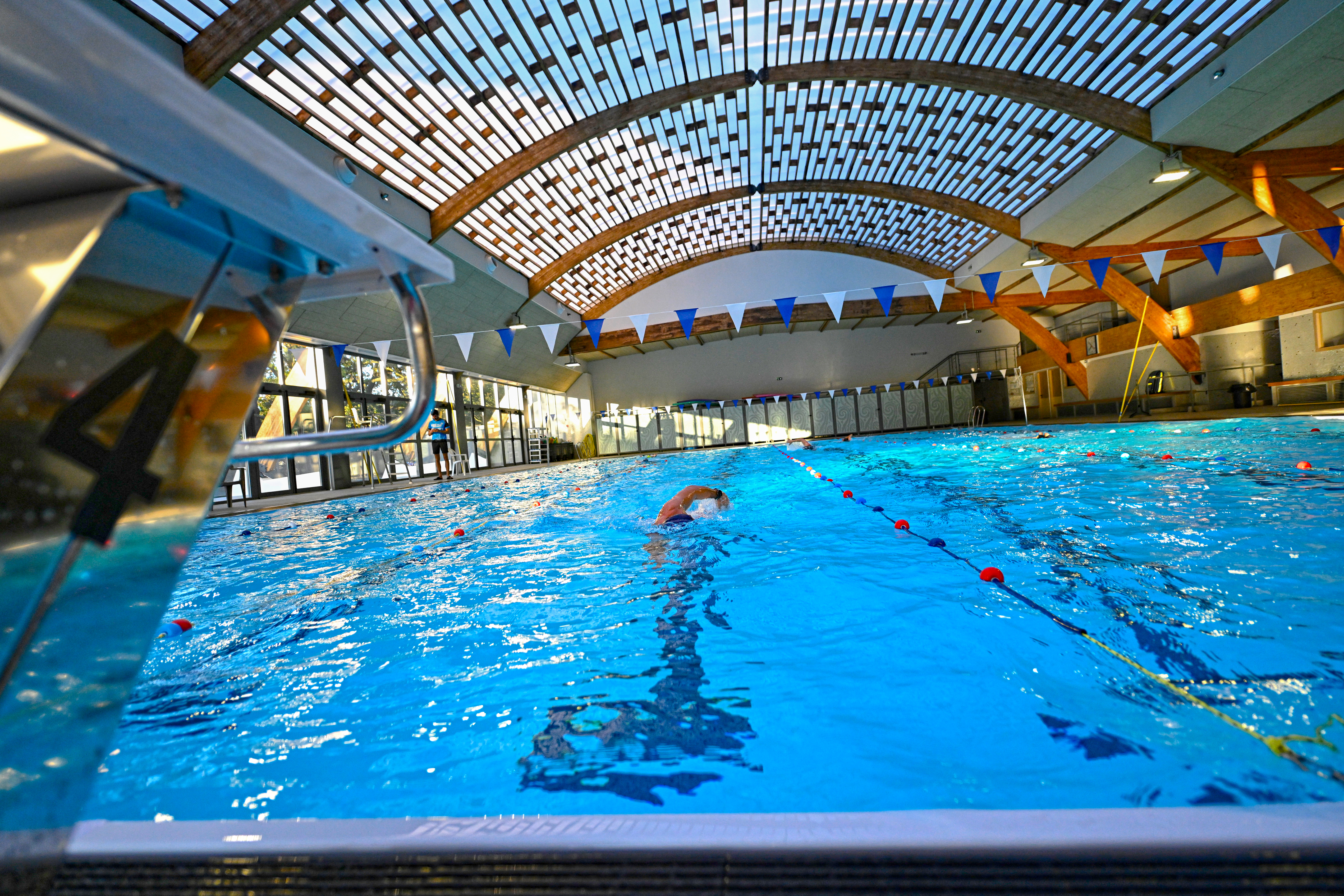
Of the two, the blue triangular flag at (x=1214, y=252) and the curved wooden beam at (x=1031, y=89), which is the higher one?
the curved wooden beam at (x=1031, y=89)

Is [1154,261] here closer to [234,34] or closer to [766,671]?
[766,671]

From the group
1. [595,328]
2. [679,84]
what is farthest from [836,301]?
[679,84]

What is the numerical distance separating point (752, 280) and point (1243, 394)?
1240 cm

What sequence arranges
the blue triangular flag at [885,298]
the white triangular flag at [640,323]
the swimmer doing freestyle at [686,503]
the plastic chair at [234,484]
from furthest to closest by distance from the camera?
1. the blue triangular flag at [885,298]
2. the white triangular flag at [640,323]
3. the plastic chair at [234,484]
4. the swimmer doing freestyle at [686,503]

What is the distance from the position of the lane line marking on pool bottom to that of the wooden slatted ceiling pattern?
25.8 feet

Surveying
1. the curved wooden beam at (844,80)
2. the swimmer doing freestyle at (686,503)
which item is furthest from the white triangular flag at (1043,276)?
the swimmer doing freestyle at (686,503)

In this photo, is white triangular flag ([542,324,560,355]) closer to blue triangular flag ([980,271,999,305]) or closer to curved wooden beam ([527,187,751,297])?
curved wooden beam ([527,187,751,297])

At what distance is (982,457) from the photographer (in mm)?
9539

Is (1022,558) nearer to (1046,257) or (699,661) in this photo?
(699,661)

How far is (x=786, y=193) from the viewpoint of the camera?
15750mm

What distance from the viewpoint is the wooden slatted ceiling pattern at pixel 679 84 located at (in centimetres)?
766

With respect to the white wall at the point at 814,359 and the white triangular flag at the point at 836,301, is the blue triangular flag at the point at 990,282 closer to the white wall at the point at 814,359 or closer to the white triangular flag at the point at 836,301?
the white triangular flag at the point at 836,301

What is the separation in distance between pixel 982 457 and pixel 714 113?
7.59 metres

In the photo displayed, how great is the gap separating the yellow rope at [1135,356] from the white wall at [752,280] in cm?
720
